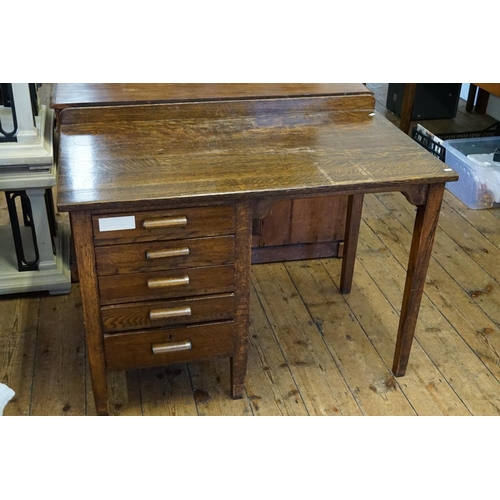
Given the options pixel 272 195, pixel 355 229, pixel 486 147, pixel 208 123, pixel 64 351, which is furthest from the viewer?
pixel 486 147

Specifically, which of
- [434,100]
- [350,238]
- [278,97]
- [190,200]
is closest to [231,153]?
[190,200]

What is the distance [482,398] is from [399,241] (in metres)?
1.08

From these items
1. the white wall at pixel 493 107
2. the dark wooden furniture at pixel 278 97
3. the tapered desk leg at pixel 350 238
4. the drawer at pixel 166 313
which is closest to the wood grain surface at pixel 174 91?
the dark wooden furniture at pixel 278 97

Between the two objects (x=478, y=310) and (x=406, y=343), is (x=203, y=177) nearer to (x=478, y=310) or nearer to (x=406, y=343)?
(x=406, y=343)

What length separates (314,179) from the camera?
6.12 feet

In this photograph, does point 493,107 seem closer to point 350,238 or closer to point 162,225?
point 350,238

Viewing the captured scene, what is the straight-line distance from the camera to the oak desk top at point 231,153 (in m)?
1.79

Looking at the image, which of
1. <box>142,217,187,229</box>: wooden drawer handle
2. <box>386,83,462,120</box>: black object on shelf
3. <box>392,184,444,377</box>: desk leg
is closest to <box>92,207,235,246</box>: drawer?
<box>142,217,187,229</box>: wooden drawer handle

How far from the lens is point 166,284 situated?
1878 millimetres

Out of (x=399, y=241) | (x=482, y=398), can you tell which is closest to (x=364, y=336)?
(x=482, y=398)

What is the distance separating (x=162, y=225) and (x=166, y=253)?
0.09 m

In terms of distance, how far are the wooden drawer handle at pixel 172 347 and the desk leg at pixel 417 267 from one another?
28.7 inches

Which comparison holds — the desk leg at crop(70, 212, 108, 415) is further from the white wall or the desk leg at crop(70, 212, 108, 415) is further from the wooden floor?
the white wall

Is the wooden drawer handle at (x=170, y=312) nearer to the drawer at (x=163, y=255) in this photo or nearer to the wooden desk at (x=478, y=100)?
the drawer at (x=163, y=255)
